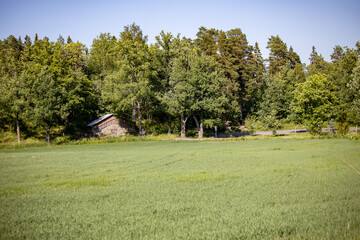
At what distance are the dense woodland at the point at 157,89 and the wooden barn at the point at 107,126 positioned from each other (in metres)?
1.94

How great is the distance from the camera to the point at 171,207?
25.0ft

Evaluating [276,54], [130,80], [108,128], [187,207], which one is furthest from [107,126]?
[276,54]

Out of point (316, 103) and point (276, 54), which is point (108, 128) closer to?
point (316, 103)

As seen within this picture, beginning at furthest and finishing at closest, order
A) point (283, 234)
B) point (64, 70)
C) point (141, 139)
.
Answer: point (64, 70) → point (141, 139) → point (283, 234)

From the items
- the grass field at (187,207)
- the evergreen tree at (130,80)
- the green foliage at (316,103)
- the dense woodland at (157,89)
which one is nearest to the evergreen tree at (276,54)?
the dense woodland at (157,89)

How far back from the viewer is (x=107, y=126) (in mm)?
55094

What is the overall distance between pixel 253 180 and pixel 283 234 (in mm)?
5467

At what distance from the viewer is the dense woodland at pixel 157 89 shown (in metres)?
47.4

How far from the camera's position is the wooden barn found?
180 ft

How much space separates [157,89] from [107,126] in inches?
504

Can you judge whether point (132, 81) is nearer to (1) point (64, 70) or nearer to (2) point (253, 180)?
(1) point (64, 70)

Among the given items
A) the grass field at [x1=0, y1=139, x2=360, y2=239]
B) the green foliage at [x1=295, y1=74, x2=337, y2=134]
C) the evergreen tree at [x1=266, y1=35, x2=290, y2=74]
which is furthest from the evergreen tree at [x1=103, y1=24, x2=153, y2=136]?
the evergreen tree at [x1=266, y1=35, x2=290, y2=74]

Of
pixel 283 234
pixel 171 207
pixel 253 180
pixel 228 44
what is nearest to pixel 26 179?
pixel 171 207

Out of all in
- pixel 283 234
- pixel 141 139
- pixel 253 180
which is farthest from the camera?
pixel 141 139
